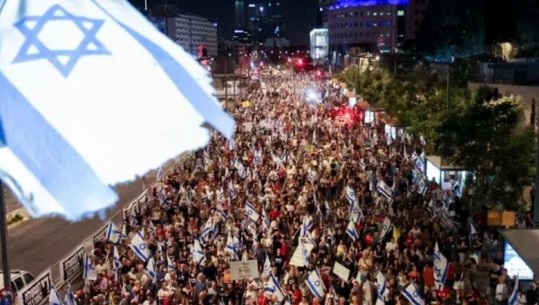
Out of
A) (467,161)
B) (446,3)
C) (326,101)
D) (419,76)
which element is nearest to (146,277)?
(467,161)

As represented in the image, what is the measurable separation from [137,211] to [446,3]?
68124 mm

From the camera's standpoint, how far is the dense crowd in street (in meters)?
14.4

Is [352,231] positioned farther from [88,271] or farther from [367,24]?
[367,24]

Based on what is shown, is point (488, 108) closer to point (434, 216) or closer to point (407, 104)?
point (434, 216)

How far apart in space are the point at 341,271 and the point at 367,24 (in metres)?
164

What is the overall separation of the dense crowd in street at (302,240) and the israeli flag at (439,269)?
5 centimetres

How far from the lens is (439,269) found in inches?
582

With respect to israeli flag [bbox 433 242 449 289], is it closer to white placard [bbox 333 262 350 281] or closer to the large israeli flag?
white placard [bbox 333 262 350 281]

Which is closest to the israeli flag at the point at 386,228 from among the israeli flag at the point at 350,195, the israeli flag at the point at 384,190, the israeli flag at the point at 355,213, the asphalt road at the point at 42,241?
the israeli flag at the point at 355,213

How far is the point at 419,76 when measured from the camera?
3878cm

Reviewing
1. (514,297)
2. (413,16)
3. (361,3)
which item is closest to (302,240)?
(514,297)

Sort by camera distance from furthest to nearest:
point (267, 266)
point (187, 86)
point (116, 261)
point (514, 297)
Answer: point (116, 261) < point (267, 266) < point (514, 297) < point (187, 86)

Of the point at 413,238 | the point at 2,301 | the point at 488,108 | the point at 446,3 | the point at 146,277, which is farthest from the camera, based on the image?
the point at 446,3

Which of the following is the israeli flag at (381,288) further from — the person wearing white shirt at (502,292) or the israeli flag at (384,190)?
the israeli flag at (384,190)
